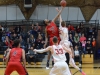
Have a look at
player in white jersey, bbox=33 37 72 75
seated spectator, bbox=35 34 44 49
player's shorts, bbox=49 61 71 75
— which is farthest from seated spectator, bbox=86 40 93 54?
player's shorts, bbox=49 61 71 75

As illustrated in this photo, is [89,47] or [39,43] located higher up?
[39,43]

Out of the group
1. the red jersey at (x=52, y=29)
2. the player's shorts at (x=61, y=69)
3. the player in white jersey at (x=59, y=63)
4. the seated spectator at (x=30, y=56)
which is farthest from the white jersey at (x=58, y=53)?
the seated spectator at (x=30, y=56)

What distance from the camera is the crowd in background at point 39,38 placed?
1908 centimetres

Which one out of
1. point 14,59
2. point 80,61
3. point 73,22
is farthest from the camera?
point 73,22

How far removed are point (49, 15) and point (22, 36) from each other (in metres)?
4.84

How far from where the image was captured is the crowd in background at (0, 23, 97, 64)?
62.6 feet

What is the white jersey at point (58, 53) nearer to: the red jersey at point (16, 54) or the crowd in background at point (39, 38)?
the red jersey at point (16, 54)

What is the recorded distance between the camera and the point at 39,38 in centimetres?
1934

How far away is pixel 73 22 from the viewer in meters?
23.5

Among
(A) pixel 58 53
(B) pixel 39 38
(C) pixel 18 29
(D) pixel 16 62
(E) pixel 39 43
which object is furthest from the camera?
(C) pixel 18 29

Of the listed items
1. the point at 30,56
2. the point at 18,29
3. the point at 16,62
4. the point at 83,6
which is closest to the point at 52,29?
the point at 16,62

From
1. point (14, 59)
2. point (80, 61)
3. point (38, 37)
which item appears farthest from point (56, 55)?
point (38, 37)

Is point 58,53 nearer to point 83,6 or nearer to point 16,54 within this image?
point 16,54

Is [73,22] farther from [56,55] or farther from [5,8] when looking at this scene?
[56,55]
